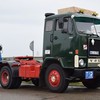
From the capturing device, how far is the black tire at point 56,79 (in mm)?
14195

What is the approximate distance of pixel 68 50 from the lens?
14.2 meters

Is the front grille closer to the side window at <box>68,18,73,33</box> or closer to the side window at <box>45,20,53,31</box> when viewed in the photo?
the side window at <box>68,18,73,33</box>

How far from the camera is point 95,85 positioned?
53.3 feet

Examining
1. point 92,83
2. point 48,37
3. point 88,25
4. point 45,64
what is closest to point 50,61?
point 45,64

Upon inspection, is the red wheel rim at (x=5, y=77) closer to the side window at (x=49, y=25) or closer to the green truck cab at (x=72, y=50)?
the green truck cab at (x=72, y=50)

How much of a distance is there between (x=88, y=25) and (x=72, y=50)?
3.97 ft

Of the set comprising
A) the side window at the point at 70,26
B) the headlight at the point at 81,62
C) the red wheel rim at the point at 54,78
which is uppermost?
the side window at the point at 70,26

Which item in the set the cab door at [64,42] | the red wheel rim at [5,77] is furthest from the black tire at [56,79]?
the red wheel rim at [5,77]

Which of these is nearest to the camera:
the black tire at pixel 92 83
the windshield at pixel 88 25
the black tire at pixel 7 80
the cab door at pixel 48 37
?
the windshield at pixel 88 25

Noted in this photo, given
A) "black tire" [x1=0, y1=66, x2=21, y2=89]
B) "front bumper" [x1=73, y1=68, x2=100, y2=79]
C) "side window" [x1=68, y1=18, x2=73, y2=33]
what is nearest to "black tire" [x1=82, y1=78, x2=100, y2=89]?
"front bumper" [x1=73, y1=68, x2=100, y2=79]

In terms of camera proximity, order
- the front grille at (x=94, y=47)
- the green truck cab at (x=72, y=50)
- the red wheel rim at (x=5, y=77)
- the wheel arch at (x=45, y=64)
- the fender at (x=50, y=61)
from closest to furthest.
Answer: the green truck cab at (x=72, y=50), the front grille at (x=94, y=47), the fender at (x=50, y=61), the wheel arch at (x=45, y=64), the red wheel rim at (x=5, y=77)

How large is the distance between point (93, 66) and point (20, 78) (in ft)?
12.9

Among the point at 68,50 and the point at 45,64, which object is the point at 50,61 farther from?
the point at 68,50

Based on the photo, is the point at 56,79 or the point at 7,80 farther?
the point at 7,80
